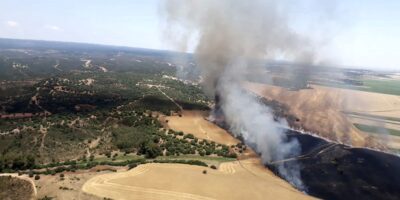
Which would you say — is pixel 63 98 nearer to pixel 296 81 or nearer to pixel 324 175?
pixel 324 175

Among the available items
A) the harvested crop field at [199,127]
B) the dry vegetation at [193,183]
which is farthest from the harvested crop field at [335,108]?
the dry vegetation at [193,183]

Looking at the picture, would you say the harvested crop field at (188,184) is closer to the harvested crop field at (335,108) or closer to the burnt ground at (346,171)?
the burnt ground at (346,171)

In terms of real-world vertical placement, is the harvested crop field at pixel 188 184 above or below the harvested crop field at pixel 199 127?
below

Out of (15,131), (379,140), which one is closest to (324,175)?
(379,140)

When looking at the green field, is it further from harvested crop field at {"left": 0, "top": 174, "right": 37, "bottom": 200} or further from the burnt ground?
harvested crop field at {"left": 0, "top": 174, "right": 37, "bottom": 200}

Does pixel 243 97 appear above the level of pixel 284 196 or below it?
above

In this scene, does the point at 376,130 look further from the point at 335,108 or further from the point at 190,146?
the point at 190,146
